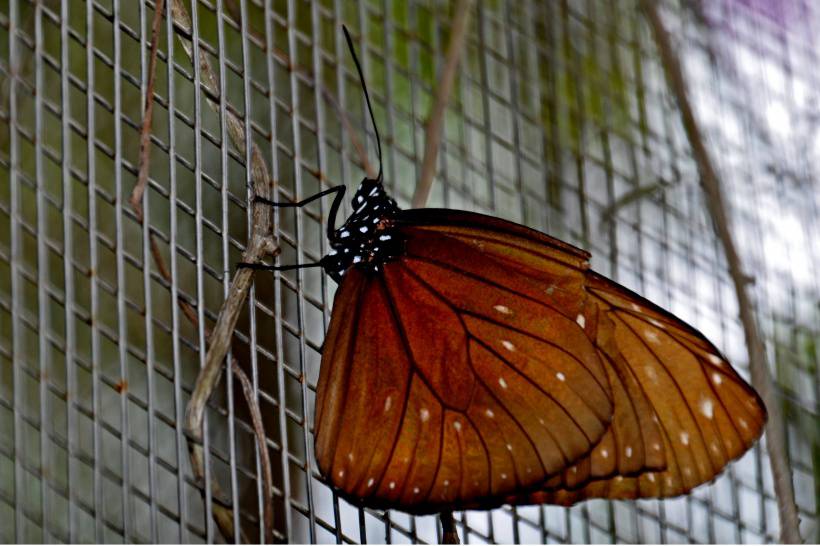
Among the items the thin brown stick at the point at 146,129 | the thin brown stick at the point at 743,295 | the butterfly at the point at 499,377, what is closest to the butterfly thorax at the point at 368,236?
the butterfly at the point at 499,377

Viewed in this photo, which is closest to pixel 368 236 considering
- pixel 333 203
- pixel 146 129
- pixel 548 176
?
pixel 333 203

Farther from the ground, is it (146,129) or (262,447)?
(146,129)

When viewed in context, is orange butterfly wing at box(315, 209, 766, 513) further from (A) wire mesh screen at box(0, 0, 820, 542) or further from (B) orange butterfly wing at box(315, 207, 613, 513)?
(A) wire mesh screen at box(0, 0, 820, 542)

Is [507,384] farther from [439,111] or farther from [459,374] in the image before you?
[439,111]

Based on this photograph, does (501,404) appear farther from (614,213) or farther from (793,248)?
(793,248)

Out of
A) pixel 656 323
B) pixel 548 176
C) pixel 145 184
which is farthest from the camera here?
pixel 548 176

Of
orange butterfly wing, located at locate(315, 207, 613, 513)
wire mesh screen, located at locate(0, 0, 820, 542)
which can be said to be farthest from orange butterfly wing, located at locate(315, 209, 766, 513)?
wire mesh screen, located at locate(0, 0, 820, 542)
